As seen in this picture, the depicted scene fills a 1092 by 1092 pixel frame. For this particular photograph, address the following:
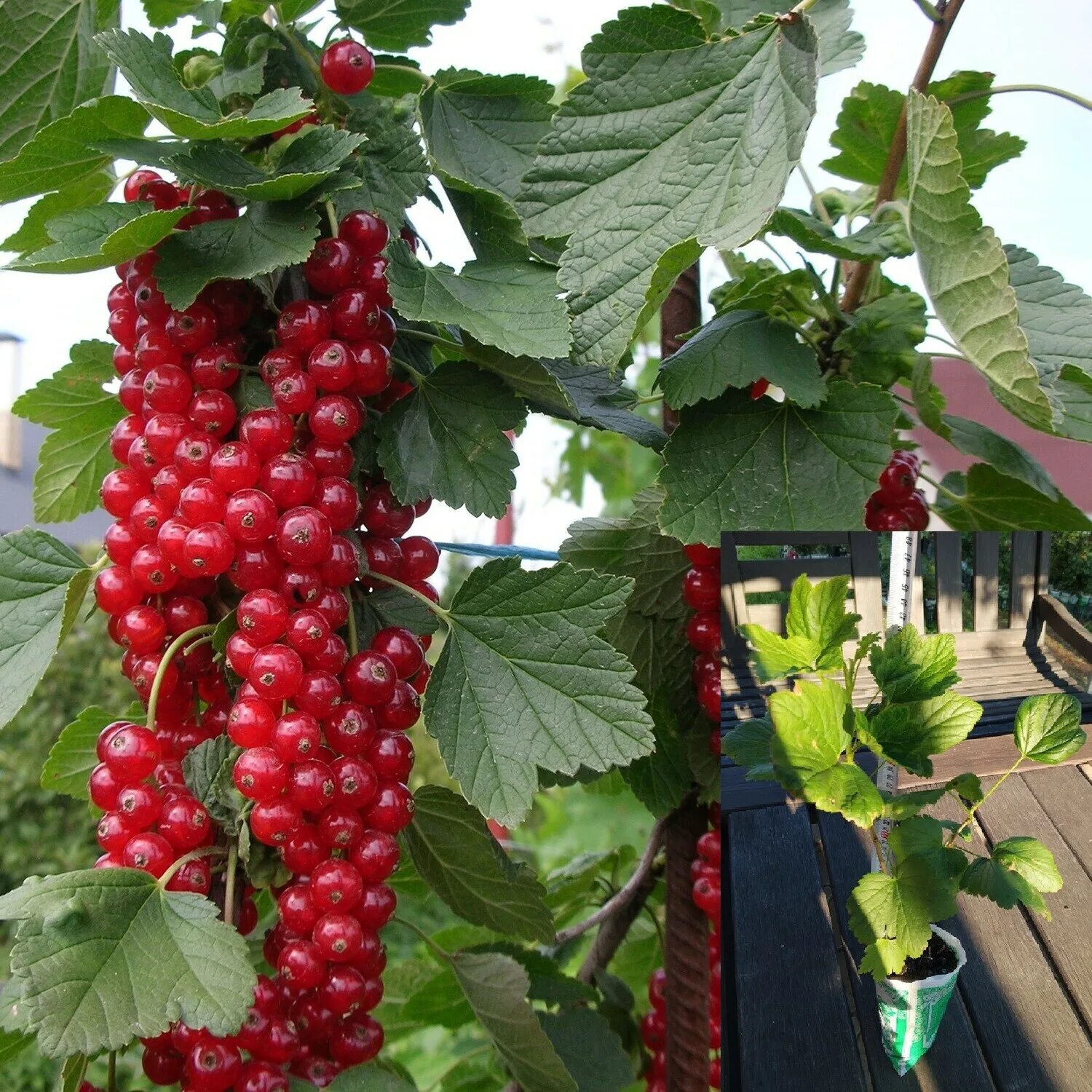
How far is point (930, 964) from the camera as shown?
412 millimetres

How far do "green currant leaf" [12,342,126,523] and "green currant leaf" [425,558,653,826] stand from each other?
0.26m

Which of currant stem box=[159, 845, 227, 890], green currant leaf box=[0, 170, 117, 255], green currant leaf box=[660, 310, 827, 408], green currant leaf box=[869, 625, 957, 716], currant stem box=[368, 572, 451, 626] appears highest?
green currant leaf box=[0, 170, 117, 255]

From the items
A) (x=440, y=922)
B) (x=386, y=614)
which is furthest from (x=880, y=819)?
(x=440, y=922)

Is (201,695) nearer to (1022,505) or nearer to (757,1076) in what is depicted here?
(757,1076)

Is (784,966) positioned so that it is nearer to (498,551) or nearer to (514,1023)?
(514,1023)

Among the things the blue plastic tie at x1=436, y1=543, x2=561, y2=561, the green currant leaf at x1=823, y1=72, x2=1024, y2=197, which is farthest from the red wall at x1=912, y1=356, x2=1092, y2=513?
the blue plastic tie at x1=436, y1=543, x2=561, y2=561

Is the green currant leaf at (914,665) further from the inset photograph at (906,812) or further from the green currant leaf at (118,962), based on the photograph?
the green currant leaf at (118,962)

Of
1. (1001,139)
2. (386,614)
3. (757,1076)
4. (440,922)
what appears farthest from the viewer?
(440,922)

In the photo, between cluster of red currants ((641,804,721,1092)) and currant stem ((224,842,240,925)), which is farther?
cluster of red currants ((641,804,721,1092))

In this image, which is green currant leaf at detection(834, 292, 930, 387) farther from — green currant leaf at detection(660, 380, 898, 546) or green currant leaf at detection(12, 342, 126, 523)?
green currant leaf at detection(12, 342, 126, 523)

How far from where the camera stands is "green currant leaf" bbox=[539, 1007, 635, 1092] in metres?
0.64

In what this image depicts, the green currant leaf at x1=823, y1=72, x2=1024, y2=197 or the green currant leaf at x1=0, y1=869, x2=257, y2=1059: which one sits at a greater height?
the green currant leaf at x1=823, y1=72, x2=1024, y2=197

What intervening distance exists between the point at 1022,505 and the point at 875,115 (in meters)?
0.25

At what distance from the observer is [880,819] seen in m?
0.43
